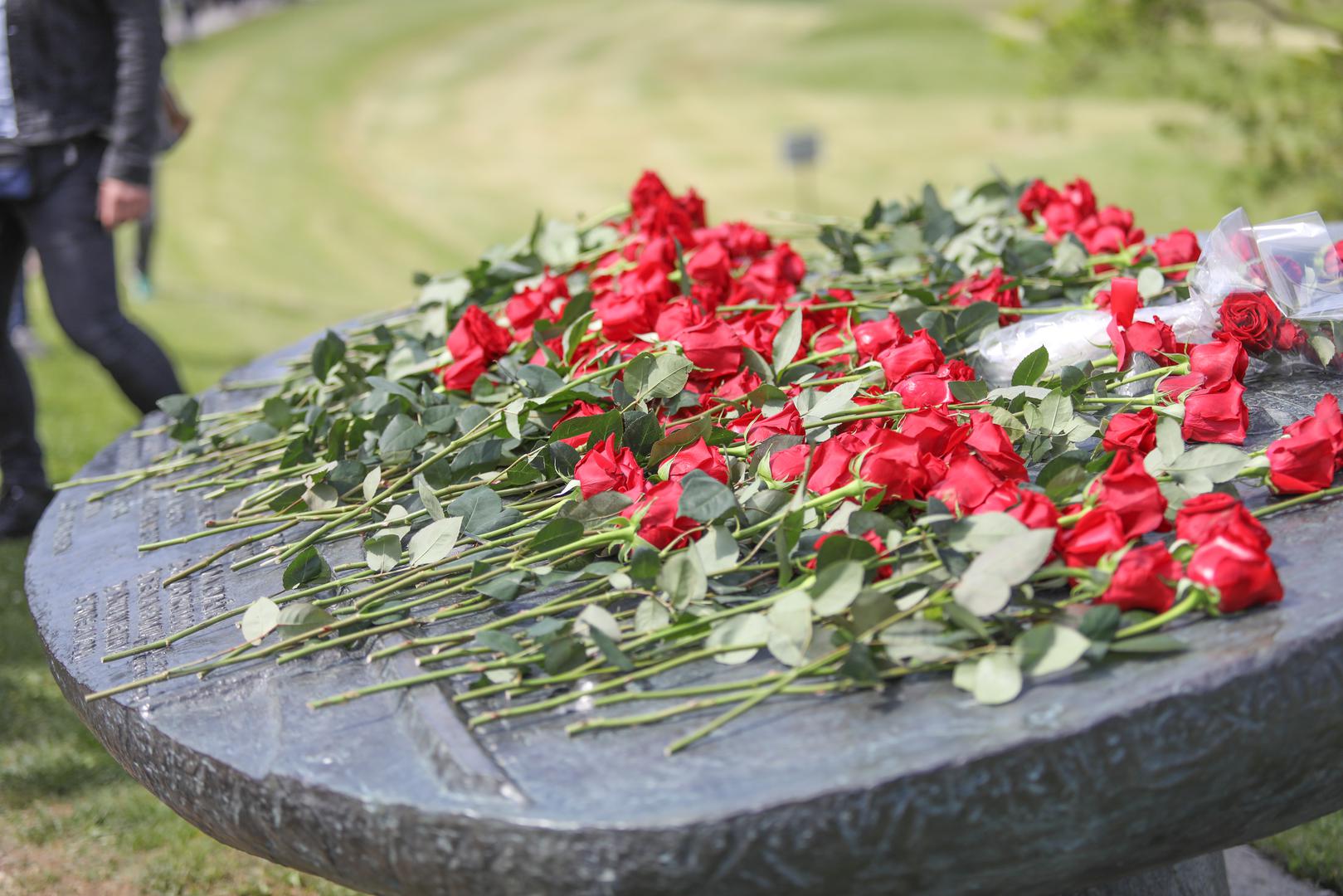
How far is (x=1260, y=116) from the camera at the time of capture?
20.8 feet

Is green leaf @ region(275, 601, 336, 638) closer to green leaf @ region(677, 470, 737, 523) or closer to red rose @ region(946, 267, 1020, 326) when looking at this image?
green leaf @ region(677, 470, 737, 523)

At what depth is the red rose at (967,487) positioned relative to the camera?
1078 mm

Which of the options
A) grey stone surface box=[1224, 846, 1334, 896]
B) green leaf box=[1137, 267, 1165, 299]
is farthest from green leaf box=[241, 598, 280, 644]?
grey stone surface box=[1224, 846, 1334, 896]

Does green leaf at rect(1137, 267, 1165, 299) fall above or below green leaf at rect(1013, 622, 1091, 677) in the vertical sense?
above

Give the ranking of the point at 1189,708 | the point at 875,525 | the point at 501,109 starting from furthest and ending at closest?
the point at 501,109, the point at 875,525, the point at 1189,708

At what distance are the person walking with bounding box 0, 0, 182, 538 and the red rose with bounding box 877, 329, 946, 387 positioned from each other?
1838mm

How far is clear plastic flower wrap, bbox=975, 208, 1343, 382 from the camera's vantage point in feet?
4.70

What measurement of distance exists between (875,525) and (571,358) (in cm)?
60

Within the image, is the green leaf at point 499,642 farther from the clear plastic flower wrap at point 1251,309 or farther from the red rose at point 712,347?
the clear plastic flower wrap at point 1251,309

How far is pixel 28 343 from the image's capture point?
605 centimetres

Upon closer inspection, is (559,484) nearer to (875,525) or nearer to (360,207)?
(875,525)

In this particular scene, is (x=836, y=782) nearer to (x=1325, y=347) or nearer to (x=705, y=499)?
(x=705, y=499)

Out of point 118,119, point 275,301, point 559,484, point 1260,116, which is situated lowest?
point 275,301

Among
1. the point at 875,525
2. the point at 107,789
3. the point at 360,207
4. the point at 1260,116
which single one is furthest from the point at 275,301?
the point at 875,525
